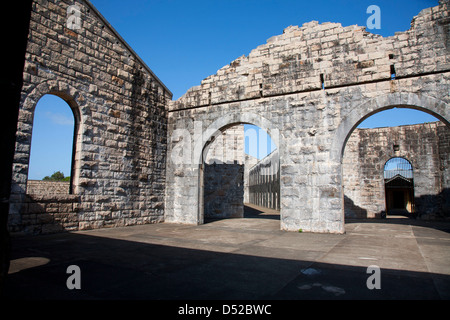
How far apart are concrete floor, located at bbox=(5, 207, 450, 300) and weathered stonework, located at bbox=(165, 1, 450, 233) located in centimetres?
204

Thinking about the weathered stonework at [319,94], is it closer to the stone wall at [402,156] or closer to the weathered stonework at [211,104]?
the weathered stonework at [211,104]

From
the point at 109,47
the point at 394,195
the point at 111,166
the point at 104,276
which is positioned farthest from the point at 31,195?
the point at 394,195

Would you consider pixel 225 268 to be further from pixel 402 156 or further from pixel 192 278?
pixel 402 156

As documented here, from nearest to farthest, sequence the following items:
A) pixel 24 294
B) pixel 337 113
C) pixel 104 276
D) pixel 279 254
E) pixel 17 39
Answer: pixel 17 39 < pixel 24 294 < pixel 104 276 < pixel 279 254 < pixel 337 113

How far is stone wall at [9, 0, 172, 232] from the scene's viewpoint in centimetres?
594

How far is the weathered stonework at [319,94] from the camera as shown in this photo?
6742mm

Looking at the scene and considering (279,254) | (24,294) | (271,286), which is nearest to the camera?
(24,294)

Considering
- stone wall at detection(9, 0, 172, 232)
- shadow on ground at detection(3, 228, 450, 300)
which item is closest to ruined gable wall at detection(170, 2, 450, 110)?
stone wall at detection(9, 0, 172, 232)

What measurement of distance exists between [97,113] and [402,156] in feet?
42.7

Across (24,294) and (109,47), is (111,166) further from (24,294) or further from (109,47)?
(24,294)

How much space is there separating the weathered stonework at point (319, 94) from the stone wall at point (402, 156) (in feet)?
23.8

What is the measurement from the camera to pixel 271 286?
2.76 metres

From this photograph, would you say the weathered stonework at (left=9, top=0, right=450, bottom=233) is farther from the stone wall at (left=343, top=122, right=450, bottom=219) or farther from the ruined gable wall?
the stone wall at (left=343, top=122, right=450, bottom=219)

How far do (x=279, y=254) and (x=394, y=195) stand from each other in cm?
2353
